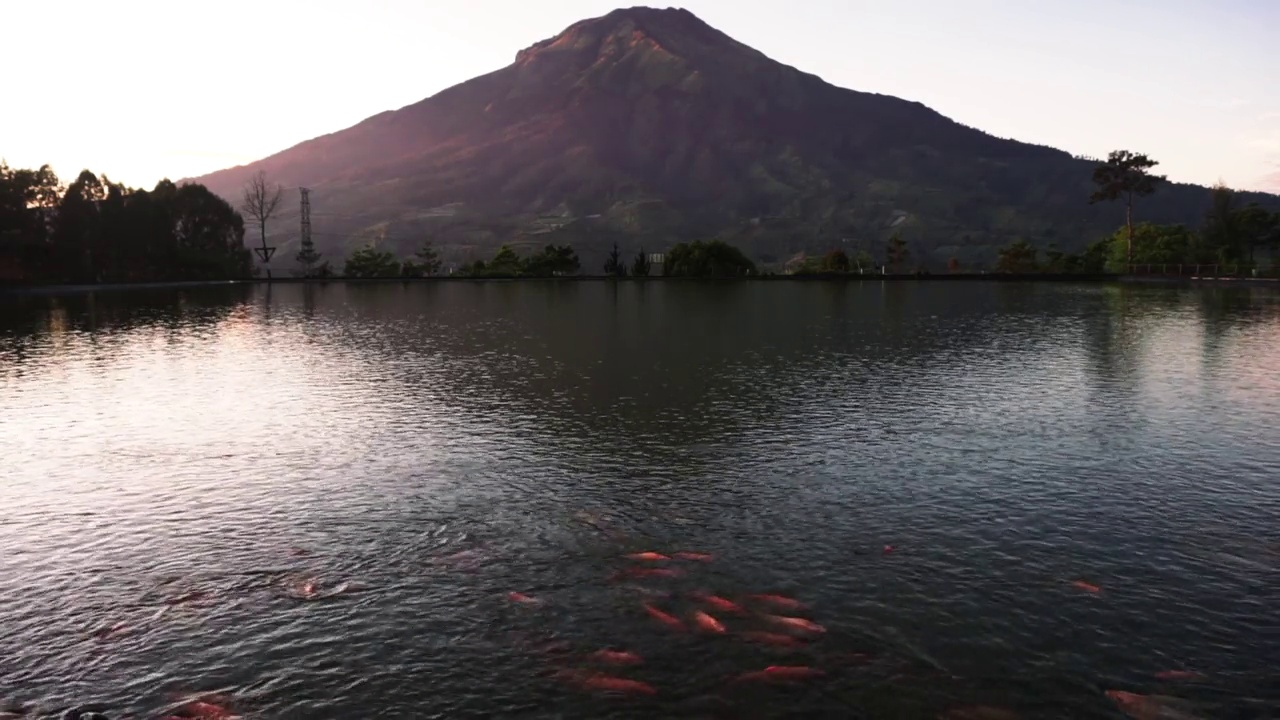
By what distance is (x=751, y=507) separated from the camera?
61.8 feet

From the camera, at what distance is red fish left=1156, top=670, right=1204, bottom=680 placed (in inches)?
454

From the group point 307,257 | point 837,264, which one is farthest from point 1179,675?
point 307,257

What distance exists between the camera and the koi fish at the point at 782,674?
11539 mm

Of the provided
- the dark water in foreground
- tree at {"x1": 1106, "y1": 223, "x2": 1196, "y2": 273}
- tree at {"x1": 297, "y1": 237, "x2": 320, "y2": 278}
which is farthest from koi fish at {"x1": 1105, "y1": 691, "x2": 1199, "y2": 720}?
tree at {"x1": 297, "y1": 237, "x2": 320, "y2": 278}

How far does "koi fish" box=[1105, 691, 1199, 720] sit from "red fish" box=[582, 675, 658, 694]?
615 centimetres

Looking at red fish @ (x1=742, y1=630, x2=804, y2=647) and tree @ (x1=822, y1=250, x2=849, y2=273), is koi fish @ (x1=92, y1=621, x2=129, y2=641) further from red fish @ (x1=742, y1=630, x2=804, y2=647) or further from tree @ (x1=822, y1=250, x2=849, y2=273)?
tree @ (x1=822, y1=250, x2=849, y2=273)

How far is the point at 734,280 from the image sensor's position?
5945 inches

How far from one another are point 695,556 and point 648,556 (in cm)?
90

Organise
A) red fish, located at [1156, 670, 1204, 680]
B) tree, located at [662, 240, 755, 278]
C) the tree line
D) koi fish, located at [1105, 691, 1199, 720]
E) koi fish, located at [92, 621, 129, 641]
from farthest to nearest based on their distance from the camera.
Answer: tree, located at [662, 240, 755, 278] < the tree line < koi fish, located at [92, 621, 129, 641] < red fish, located at [1156, 670, 1204, 680] < koi fish, located at [1105, 691, 1199, 720]

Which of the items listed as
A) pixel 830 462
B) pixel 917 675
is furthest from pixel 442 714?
pixel 830 462

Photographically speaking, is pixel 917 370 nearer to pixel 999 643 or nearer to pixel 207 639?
pixel 999 643

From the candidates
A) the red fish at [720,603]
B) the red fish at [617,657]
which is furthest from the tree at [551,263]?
the red fish at [617,657]

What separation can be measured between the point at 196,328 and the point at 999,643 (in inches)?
2446

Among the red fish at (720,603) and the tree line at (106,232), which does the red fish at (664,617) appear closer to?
the red fish at (720,603)
